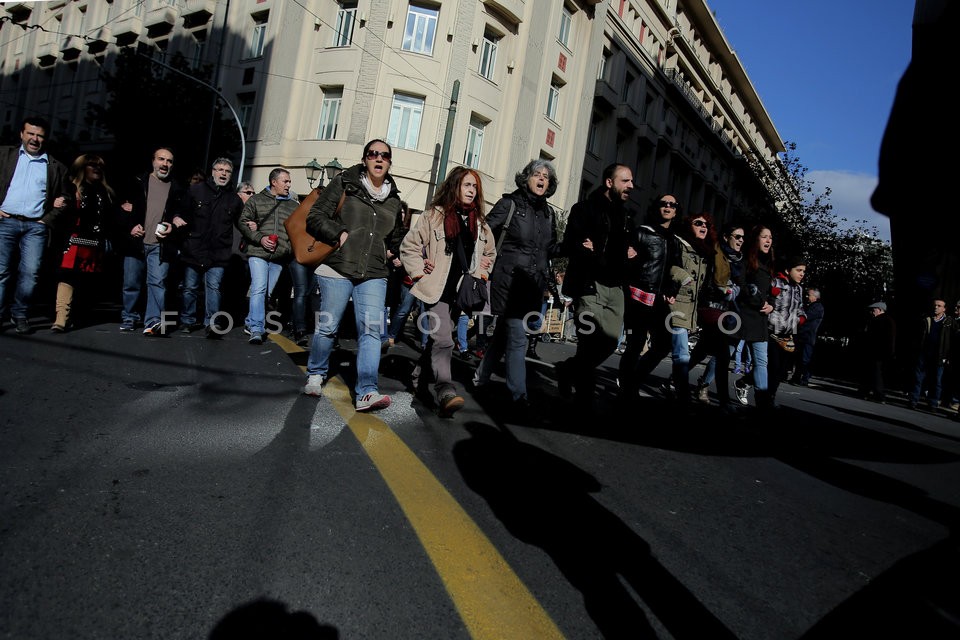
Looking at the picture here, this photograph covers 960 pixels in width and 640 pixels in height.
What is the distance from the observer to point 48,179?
19.7 ft

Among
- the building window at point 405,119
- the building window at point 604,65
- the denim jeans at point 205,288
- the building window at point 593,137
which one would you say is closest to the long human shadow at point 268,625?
the denim jeans at point 205,288

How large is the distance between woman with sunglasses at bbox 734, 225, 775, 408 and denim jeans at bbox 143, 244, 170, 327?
19.3 feet

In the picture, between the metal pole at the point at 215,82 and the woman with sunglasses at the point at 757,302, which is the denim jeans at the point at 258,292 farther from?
the metal pole at the point at 215,82

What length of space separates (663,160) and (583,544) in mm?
38047

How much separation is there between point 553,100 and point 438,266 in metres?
24.4

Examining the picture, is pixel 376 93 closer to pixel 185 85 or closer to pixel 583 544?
pixel 185 85

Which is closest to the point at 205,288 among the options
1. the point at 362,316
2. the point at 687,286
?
the point at 362,316

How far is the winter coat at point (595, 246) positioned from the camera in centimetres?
495

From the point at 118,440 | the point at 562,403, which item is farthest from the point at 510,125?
the point at 118,440

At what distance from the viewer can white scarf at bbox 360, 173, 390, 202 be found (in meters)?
4.45

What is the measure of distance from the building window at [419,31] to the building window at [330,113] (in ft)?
9.49

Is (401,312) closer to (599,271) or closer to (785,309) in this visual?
(599,271)

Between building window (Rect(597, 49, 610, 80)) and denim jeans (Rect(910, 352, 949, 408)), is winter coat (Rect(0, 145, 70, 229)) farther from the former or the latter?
building window (Rect(597, 49, 610, 80))

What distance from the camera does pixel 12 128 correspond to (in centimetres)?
3962
